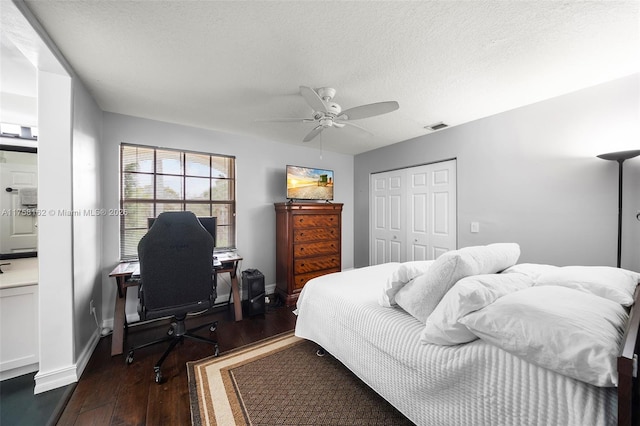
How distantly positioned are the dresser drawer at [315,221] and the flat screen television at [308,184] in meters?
0.37

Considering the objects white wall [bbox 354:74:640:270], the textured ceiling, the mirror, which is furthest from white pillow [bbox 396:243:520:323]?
the mirror

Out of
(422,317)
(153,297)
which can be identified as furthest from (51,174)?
(422,317)

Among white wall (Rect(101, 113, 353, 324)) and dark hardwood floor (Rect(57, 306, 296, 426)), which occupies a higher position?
white wall (Rect(101, 113, 353, 324))

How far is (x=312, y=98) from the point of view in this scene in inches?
73.7

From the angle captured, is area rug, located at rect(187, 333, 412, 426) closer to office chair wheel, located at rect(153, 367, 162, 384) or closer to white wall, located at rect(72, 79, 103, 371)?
office chair wheel, located at rect(153, 367, 162, 384)

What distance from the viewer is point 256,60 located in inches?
69.0

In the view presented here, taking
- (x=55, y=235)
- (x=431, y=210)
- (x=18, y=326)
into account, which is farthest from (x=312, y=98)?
(x=18, y=326)

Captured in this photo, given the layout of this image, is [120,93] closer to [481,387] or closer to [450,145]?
[481,387]

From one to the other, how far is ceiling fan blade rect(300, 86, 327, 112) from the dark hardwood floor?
7.50 feet

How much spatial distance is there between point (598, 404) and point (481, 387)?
362 millimetres

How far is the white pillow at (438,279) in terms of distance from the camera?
1326 millimetres

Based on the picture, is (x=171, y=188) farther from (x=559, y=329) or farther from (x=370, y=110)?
(x=559, y=329)

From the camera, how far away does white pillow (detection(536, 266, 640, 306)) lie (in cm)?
117

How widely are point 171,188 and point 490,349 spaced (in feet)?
11.3
